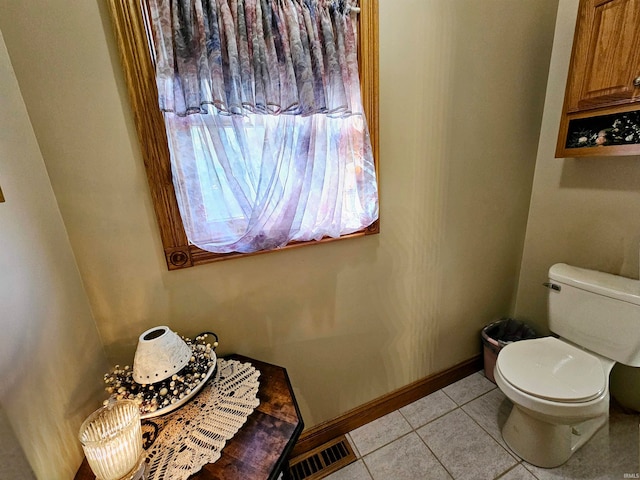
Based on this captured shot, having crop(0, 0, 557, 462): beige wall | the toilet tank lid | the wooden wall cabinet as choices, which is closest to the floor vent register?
crop(0, 0, 557, 462): beige wall

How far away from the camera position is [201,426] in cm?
82

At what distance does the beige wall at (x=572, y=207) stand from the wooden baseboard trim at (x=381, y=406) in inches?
23.5

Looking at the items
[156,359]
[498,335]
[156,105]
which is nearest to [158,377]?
[156,359]

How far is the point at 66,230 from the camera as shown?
0.89 metres

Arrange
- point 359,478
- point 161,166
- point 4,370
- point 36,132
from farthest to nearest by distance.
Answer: point 359,478, point 161,166, point 36,132, point 4,370

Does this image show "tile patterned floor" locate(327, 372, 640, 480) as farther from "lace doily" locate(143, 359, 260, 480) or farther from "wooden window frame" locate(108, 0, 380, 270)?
"wooden window frame" locate(108, 0, 380, 270)

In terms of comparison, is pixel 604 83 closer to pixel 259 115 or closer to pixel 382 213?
pixel 382 213

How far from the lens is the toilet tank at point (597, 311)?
122cm

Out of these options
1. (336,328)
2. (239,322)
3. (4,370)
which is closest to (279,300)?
(239,322)

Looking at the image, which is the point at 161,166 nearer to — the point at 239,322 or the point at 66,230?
the point at 66,230

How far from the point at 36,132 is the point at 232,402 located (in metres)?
1.01

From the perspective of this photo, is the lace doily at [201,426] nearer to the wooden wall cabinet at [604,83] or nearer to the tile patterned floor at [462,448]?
the tile patterned floor at [462,448]

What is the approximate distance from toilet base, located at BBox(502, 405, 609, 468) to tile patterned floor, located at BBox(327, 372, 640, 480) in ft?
0.10

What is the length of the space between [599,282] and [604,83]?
886 mm
